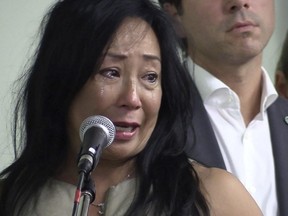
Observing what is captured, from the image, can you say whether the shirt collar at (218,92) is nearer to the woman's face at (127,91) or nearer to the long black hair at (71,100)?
the long black hair at (71,100)

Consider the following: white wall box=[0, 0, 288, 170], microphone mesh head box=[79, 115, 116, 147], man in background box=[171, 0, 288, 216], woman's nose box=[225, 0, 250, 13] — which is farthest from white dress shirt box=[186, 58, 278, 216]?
white wall box=[0, 0, 288, 170]

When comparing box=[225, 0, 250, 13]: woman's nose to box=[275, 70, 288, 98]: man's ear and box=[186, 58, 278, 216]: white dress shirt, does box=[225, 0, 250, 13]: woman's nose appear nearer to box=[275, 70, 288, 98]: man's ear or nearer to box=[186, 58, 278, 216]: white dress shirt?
box=[186, 58, 278, 216]: white dress shirt

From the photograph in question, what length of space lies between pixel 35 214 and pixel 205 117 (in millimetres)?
497

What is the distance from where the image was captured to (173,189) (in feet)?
4.41

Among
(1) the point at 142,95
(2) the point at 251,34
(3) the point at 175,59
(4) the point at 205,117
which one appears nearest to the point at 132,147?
(1) the point at 142,95

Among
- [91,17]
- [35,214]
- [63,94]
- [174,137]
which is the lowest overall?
[35,214]

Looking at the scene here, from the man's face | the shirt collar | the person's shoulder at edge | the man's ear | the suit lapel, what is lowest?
the person's shoulder at edge

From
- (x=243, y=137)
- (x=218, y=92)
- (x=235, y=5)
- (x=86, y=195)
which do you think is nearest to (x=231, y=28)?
(x=235, y=5)

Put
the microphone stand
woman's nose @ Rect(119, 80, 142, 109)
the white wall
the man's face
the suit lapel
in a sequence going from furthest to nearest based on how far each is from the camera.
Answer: the white wall
the man's face
the suit lapel
woman's nose @ Rect(119, 80, 142, 109)
the microphone stand

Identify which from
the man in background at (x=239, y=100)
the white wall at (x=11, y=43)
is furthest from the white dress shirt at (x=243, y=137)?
the white wall at (x=11, y=43)

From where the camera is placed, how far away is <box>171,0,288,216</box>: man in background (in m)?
1.57

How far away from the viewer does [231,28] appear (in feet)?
5.44

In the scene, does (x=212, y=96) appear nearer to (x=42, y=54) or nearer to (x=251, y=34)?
(x=251, y=34)

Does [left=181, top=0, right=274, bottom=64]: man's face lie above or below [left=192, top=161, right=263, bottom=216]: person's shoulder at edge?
above
